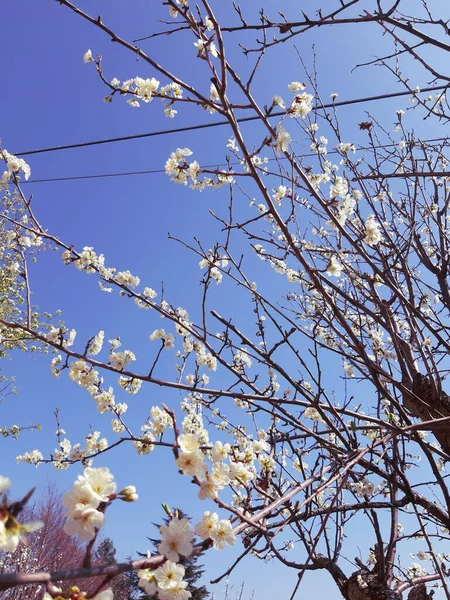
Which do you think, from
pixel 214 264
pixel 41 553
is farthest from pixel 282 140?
pixel 41 553

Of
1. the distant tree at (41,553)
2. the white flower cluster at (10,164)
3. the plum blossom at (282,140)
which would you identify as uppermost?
the white flower cluster at (10,164)

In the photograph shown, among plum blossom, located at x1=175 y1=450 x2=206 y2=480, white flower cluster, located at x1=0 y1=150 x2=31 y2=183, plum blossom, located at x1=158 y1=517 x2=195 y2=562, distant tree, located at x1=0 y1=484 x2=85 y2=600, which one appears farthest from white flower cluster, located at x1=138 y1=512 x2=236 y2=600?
distant tree, located at x1=0 y1=484 x2=85 y2=600

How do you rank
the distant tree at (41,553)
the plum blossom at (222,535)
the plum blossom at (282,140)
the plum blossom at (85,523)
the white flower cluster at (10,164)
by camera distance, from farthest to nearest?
the distant tree at (41,553) < the white flower cluster at (10,164) < the plum blossom at (282,140) < the plum blossom at (222,535) < the plum blossom at (85,523)

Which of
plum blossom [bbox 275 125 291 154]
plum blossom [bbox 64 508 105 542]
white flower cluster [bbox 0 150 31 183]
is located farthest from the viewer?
white flower cluster [bbox 0 150 31 183]

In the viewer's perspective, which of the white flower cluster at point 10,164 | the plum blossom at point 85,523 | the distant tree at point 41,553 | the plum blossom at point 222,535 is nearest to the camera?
the plum blossom at point 85,523

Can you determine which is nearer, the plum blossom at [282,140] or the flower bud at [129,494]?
the flower bud at [129,494]

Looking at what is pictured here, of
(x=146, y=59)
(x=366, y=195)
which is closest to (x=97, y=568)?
(x=146, y=59)

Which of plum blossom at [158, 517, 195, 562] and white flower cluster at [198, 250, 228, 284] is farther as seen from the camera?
white flower cluster at [198, 250, 228, 284]

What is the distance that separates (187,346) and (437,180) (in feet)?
8.54

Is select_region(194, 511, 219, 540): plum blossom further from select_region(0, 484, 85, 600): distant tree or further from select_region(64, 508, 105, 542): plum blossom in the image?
select_region(0, 484, 85, 600): distant tree

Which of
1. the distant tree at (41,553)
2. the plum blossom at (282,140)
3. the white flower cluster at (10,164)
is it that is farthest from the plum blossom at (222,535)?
the distant tree at (41,553)

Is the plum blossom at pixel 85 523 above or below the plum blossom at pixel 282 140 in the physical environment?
below

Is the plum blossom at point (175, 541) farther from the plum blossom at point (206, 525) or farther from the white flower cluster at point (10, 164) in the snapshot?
the white flower cluster at point (10, 164)

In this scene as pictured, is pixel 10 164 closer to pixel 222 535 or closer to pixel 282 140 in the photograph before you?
pixel 282 140
